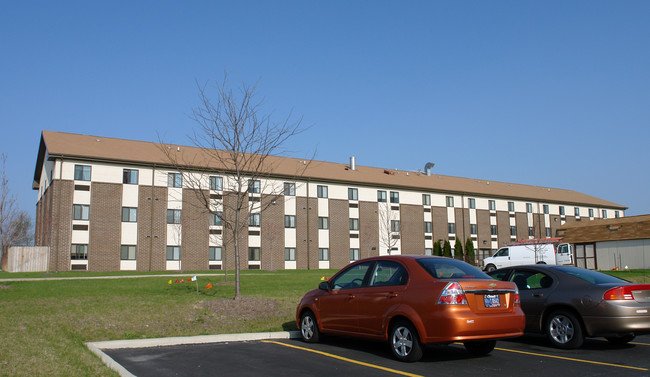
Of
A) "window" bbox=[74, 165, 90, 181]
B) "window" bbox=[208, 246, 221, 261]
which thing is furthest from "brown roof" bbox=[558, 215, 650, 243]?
"window" bbox=[74, 165, 90, 181]

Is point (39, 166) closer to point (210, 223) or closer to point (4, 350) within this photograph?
point (210, 223)

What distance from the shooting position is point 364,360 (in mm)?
7969

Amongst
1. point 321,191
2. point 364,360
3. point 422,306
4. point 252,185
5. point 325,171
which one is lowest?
point 364,360

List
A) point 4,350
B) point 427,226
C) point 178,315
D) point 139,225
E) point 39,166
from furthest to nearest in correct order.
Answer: point 427,226
point 39,166
point 139,225
point 178,315
point 4,350

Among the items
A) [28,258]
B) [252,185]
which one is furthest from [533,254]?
[28,258]

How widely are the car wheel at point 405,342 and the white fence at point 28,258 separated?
37446 millimetres

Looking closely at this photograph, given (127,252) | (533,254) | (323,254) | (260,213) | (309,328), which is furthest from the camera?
(323,254)

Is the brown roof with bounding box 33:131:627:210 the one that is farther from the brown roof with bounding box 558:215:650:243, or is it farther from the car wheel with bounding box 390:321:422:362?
the car wheel with bounding box 390:321:422:362

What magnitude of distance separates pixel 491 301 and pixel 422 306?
104cm

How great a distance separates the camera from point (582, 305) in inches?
350

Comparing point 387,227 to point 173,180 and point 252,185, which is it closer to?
point 173,180

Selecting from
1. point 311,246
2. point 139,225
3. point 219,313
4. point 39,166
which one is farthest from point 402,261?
point 39,166

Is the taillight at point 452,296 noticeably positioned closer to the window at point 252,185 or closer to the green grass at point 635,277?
the window at point 252,185

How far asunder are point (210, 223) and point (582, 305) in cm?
3823
